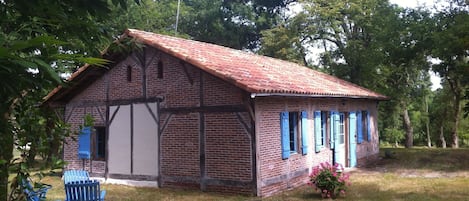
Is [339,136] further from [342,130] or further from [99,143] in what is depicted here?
[99,143]

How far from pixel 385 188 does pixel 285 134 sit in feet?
10.1

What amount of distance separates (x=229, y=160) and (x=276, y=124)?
1529 millimetres

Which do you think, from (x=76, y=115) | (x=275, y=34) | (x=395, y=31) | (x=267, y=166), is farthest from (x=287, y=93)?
(x=275, y=34)

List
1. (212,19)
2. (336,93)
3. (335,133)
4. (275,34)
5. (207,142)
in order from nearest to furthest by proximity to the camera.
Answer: (207,142) → (336,93) → (335,133) → (275,34) → (212,19)

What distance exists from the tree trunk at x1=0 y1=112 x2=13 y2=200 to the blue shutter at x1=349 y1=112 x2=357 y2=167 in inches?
551

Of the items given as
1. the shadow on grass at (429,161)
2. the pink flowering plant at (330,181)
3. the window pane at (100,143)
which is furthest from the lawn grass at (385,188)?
the window pane at (100,143)

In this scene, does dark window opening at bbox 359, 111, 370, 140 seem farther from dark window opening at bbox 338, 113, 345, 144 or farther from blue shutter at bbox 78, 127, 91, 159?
blue shutter at bbox 78, 127, 91, 159

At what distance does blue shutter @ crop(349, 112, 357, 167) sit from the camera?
50.1 feet

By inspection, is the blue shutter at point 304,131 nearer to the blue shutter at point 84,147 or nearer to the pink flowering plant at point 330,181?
the pink flowering plant at point 330,181

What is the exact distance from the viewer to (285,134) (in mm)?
11047

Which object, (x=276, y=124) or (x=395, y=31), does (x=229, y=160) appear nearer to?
(x=276, y=124)

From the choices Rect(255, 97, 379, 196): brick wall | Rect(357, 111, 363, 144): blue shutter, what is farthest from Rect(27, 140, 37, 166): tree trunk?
Rect(357, 111, 363, 144): blue shutter

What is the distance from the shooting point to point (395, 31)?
20.7 m

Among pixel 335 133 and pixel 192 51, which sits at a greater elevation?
pixel 192 51
